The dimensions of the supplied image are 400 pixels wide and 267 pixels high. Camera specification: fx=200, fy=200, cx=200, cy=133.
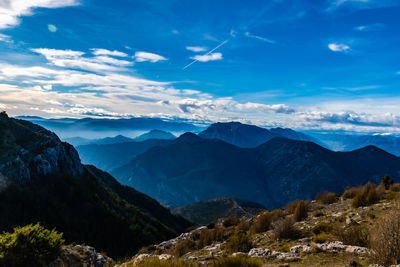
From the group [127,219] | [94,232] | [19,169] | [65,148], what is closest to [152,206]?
[127,219]

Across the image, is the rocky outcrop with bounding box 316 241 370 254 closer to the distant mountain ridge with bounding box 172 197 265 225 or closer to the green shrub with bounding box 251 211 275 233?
the green shrub with bounding box 251 211 275 233

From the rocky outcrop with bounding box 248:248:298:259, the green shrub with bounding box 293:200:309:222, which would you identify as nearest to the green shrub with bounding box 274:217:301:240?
the rocky outcrop with bounding box 248:248:298:259

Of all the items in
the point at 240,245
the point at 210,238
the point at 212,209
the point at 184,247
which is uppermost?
the point at 240,245

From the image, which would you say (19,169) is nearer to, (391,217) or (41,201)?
(41,201)

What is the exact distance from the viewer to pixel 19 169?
36.1 m

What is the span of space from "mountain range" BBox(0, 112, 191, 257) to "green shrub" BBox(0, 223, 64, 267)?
2715 cm

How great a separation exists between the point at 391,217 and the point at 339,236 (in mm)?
3327

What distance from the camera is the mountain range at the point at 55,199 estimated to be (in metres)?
32.6

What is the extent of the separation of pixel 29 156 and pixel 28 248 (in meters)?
46.4

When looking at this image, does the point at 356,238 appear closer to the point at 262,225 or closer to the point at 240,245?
the point at 240,245

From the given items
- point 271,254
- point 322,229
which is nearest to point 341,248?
point 271,254

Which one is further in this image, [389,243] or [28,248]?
[28,248]

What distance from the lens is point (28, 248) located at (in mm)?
6199

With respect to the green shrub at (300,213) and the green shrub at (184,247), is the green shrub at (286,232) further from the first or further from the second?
the green shrub at (184,247)
